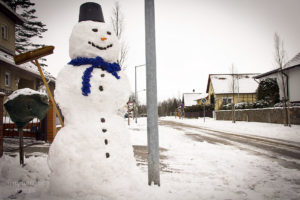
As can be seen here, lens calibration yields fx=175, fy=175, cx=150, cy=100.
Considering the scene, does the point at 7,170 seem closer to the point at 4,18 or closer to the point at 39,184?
the point at 39,184

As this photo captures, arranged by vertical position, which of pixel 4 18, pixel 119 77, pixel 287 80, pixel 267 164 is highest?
pixel 4 18

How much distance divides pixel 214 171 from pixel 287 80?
19.0m

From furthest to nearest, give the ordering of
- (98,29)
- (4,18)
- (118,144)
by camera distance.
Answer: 1. (4,18)
2. (98,29)
3. (118,144)

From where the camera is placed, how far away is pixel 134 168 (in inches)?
110

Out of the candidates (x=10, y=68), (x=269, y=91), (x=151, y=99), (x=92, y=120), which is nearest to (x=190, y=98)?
(x=269, y=91)

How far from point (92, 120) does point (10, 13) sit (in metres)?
15.7

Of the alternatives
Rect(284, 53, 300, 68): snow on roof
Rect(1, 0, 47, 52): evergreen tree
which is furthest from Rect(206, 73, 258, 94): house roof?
Rect(1, 0, 47, 52): evergreen tree

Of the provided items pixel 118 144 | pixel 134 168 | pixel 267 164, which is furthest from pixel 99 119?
pixel 267 164

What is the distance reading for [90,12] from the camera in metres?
2.99

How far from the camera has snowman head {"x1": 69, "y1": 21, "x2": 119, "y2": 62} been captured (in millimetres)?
2758

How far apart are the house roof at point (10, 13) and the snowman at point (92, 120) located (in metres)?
13.2

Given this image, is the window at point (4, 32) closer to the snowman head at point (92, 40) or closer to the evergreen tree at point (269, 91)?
the snowman head at point (92, 40)

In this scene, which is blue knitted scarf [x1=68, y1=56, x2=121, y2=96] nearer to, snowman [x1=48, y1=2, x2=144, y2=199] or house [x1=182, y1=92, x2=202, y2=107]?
snowman [x1=48, y1=2, x2=144, y2=199]

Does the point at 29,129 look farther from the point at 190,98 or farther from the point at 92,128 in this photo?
the point at 190,98
